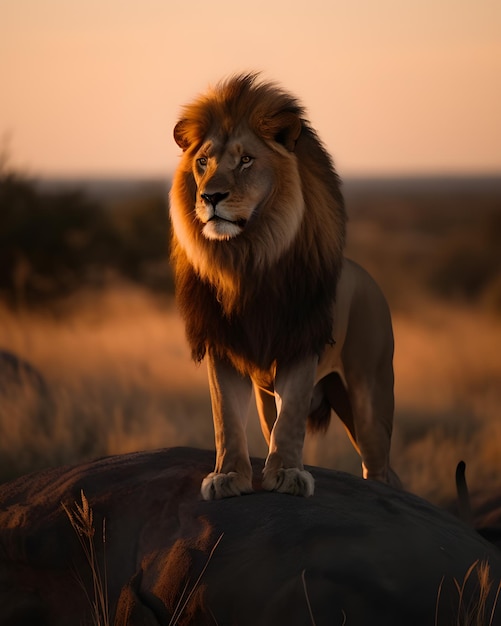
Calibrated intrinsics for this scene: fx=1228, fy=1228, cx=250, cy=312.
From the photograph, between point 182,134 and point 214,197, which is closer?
point 214,197

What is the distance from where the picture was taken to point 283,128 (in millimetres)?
4562

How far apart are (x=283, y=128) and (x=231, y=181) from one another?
335mm

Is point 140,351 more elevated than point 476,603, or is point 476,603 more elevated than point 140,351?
point 476,603

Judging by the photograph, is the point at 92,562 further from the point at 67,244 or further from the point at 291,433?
the point at 67,244

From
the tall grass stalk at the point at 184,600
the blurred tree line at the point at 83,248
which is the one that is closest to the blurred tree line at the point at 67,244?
the blurred tree line at the point at 83,248

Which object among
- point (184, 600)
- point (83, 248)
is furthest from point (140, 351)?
point (184, 600)

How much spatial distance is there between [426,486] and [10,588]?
430cm

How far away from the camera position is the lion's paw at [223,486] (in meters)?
4.44

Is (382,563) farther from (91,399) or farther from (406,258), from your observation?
(406,258)

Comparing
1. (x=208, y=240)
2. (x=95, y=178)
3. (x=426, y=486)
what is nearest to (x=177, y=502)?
(x=208, y=240)

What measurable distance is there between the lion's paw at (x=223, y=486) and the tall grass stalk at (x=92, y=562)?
1.27ft

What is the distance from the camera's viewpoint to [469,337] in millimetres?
18656

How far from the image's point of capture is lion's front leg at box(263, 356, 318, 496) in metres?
4.49

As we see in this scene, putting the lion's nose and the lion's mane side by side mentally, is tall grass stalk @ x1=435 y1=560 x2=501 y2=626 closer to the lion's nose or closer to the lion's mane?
the lion's mane
